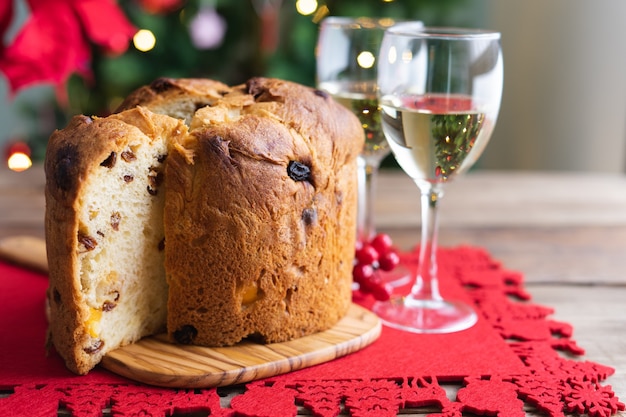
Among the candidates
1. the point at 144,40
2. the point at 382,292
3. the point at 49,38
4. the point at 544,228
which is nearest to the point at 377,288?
the point at 382,292

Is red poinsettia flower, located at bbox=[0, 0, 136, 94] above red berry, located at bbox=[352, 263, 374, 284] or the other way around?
above

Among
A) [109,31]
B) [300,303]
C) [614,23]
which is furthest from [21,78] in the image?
[614,23]

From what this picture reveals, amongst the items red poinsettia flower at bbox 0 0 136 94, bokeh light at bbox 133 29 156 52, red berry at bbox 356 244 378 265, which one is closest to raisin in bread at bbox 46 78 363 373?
red berry at bbox 356 244 378 265

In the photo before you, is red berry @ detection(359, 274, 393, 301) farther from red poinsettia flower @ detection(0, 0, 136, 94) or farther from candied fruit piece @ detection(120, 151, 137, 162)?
red poinsettia flower @ detection(0, 0, 136, 94)

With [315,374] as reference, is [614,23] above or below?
above

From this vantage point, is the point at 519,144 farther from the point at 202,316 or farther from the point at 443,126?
the point at 202,316

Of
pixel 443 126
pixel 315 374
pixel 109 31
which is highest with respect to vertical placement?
pixel 109 31

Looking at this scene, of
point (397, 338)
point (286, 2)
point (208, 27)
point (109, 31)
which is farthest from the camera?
point (286, 2)
